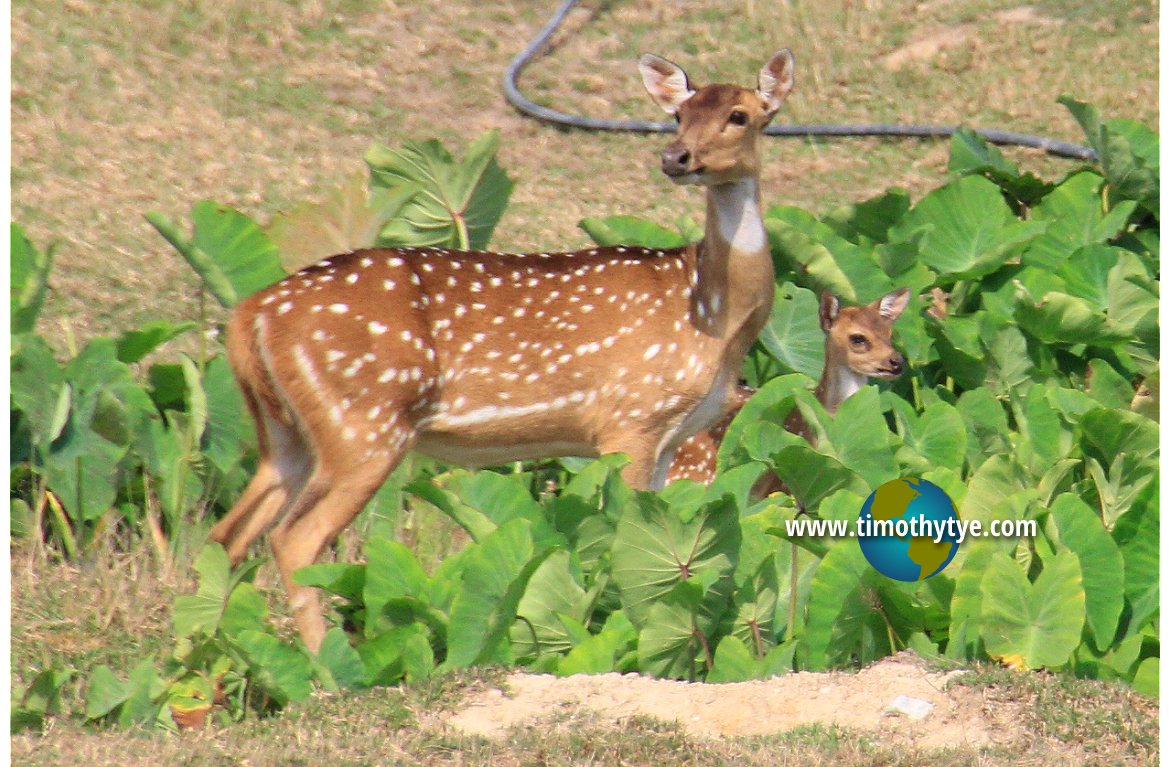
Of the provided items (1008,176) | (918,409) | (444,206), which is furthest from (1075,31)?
(444,206)

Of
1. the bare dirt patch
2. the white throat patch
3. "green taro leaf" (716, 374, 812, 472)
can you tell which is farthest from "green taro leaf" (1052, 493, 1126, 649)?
the white throat patch

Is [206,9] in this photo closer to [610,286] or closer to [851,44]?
[851,44]

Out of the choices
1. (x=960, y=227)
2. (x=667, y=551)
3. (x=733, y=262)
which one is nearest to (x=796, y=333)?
(x=960, y=227)

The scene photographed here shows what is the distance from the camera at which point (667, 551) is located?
5797 mm

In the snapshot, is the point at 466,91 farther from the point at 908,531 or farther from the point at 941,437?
the point at 908,531

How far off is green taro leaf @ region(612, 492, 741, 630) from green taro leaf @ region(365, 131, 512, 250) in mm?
2397

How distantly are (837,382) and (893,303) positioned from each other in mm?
477

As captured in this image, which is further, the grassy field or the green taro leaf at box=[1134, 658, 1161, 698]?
the grassy field

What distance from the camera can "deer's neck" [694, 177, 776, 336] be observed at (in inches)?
265

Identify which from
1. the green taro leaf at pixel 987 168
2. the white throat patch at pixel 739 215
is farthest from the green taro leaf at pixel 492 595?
the green taro leaf at pixel 987 168

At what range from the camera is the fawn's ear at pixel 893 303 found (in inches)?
309

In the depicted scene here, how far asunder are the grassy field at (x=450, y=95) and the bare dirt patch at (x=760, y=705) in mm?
4122

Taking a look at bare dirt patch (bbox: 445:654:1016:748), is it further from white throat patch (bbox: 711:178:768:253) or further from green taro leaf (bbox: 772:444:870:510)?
white throat patch (bbox: 711:178:768:253)

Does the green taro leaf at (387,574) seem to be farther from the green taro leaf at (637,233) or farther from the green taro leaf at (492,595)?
the green taro leaf at (637,233)
